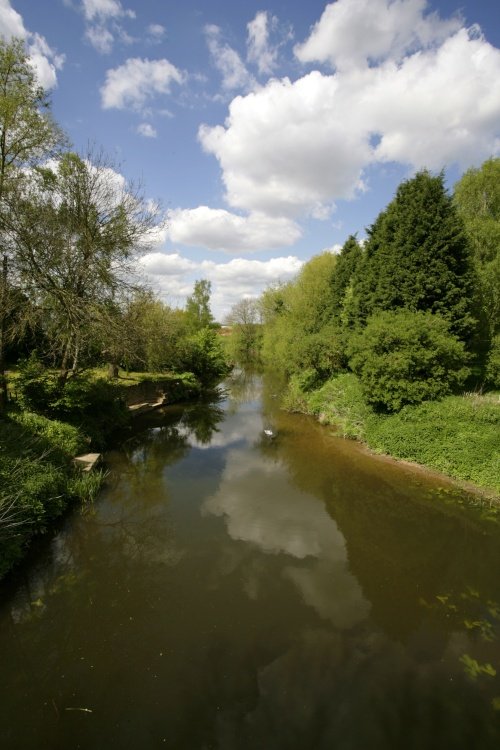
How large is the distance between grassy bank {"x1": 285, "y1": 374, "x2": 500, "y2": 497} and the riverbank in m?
10.3

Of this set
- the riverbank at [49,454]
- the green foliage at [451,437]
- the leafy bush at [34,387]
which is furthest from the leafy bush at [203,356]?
the green foliage at [451,437]

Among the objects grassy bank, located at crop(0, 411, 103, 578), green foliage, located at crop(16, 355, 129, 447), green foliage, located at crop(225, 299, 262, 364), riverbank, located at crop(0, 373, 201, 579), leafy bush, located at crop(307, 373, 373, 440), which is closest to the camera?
grassy bank, located at crop(0, 411, 103, 578)

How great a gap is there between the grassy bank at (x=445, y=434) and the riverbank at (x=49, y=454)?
10.3 m

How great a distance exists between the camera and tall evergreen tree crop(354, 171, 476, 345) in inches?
581

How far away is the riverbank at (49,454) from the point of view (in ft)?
25.2

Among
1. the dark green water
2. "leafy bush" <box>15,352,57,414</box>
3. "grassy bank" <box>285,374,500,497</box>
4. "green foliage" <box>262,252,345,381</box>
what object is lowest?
the dark green water

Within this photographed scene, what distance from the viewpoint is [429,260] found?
15.1 m

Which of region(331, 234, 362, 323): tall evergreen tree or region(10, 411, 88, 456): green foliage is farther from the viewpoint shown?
region(331, 234, 362, 323): tall evergreen tree

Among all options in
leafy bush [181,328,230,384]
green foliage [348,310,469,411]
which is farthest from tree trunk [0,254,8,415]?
leafy bush [181,328,230,384]

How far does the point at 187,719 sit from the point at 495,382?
16.2 m

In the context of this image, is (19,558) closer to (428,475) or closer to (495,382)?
(428,475)

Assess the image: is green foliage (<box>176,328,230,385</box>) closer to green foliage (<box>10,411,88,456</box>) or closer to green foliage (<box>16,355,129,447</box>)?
green foliage (<box>16,355,129,447</box>)

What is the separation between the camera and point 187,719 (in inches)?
184

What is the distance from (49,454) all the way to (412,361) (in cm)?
1246
